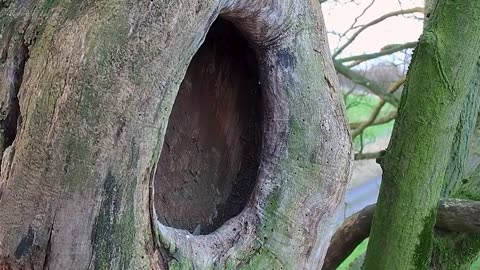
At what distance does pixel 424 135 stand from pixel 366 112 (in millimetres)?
1353

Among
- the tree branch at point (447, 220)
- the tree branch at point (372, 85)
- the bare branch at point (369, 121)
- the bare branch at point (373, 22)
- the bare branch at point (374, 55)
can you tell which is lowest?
the tree branch at point (447, 220)

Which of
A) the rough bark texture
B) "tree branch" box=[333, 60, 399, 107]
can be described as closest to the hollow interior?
the rough bark texture

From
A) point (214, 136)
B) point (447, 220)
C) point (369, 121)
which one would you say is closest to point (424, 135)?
point (447, 220)

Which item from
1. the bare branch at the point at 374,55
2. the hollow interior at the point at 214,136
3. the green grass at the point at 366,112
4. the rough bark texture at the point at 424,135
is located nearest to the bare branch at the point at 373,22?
the bare branch at the point at 374,55

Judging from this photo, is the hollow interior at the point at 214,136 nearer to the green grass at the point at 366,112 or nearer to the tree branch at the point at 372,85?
the tree branch at the point at 372,85

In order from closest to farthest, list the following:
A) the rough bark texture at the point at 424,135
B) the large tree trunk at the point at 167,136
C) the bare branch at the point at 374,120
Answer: the large tree trunk at the point at 167,136 < the rough bark texture at the point at 424,135 < the bare branch at the point at 374,120

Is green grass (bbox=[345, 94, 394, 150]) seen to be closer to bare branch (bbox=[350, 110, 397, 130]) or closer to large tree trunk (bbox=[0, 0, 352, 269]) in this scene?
bare branch (bbox=[350, 110, 397, 130])

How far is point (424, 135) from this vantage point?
0.91 m

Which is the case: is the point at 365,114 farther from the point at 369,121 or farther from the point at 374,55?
the point at 374,55

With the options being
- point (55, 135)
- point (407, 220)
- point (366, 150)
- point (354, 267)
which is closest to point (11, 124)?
point (55, 135)

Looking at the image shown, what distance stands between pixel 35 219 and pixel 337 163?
11.7 inches

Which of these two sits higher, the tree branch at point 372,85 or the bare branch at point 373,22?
the bare branch at point 373,22

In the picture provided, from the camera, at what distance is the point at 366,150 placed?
2.39 metres

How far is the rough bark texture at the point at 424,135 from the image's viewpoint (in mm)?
905
